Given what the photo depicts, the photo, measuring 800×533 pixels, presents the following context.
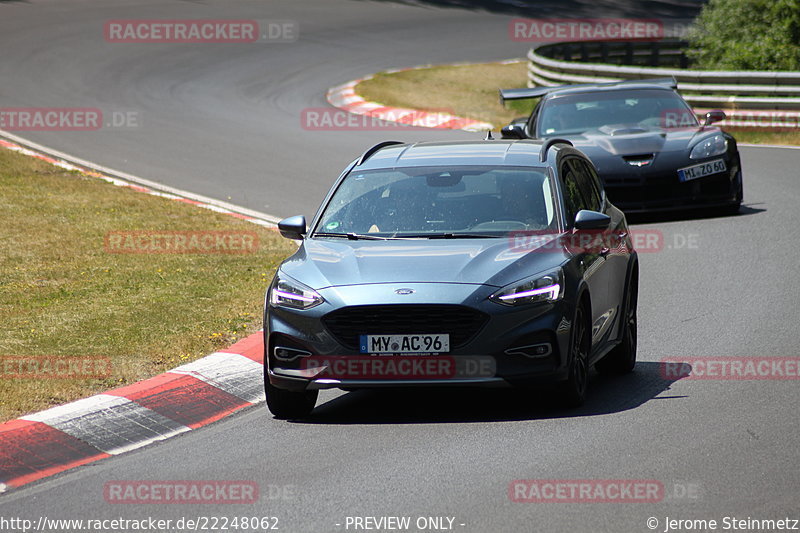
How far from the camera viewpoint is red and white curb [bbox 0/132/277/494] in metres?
7.12

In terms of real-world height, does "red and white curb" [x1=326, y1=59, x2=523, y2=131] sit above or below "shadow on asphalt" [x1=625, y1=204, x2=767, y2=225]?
below

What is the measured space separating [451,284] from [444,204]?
1.17 m

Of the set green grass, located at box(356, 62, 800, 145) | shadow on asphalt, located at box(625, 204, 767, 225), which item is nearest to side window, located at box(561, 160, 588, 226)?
shadow on asphalt, located at box(625, 204, 767, 225)

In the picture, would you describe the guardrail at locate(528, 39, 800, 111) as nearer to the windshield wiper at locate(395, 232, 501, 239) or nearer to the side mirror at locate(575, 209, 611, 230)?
the side mirror at locate(575, 209, 611, 230)

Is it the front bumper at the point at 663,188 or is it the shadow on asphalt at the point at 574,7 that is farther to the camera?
the shadow on asphalt at the point at 574,7

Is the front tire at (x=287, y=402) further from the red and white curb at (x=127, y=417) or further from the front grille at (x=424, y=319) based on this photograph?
the front grille at (x=424, y=319)

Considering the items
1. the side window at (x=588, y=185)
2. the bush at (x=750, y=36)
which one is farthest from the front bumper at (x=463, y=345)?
the bush at (x=750, y=36)

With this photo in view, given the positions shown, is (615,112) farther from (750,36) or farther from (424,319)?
(750,36)

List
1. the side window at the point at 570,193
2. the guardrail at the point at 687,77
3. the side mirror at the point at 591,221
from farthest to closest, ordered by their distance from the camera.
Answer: the guardrail at the point at 687,77
the side window at the point at 570,193
the side mirror at the point at 591,221

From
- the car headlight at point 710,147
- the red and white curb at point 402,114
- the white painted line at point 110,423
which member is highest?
the car headlight at point 710,147

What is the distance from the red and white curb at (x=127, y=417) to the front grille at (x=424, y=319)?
1.32 meters

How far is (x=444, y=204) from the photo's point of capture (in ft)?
28.0

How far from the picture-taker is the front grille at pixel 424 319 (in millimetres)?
7375

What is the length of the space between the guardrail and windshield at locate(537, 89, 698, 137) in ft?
25.5
